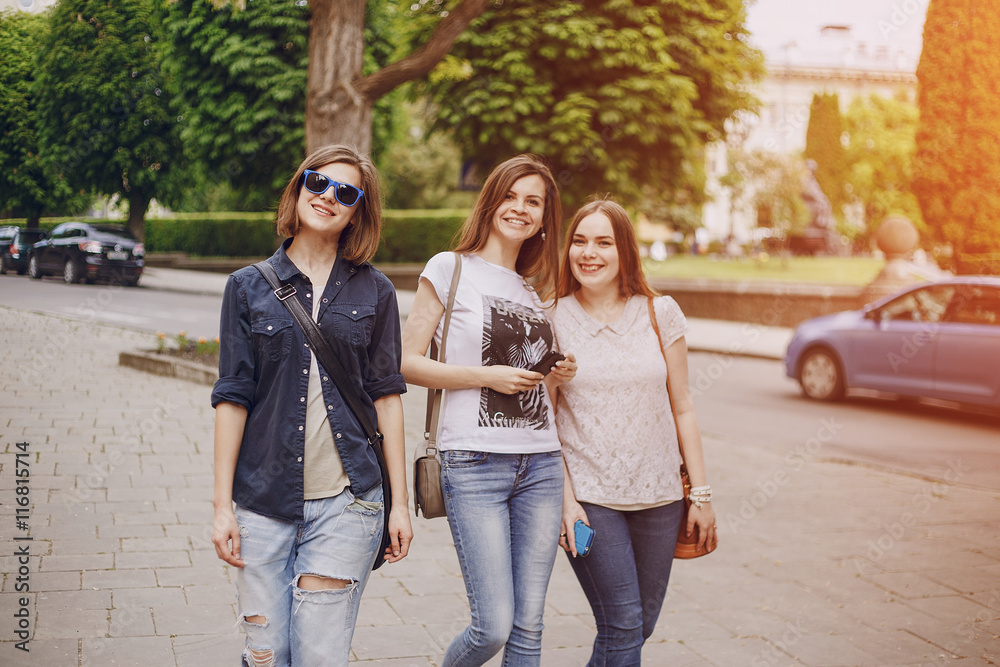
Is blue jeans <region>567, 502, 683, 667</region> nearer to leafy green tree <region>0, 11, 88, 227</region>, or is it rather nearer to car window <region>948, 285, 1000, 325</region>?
leafy green tree <region>0, 11, 88, 227</region>

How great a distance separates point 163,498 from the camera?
18.1 feet

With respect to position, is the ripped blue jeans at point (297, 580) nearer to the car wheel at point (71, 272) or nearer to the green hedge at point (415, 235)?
the car wheel at point (71, 272)

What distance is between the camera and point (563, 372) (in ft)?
8.99

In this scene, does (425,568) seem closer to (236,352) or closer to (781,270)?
(236,352)

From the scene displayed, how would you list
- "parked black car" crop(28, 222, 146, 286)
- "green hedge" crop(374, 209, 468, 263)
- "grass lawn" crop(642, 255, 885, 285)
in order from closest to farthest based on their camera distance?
"parked black car" crop(28, 222, 146, 286), "grass lawn" crop(642, 255, 885, 285), "green hedge" crop(374, 209, 468, 263)

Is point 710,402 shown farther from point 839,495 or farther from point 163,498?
point 163,498

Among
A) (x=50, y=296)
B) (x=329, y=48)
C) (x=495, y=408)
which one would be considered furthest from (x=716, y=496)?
(x=329, y=48)

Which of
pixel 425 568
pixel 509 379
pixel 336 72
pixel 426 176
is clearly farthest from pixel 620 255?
pixel 426 176

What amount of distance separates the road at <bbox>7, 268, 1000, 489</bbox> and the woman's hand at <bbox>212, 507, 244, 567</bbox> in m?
2.73

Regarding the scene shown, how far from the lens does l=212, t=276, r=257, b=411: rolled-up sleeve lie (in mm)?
2285

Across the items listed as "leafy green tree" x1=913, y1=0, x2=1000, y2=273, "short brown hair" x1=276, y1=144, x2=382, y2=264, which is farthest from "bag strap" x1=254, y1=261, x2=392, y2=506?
"leafy green tree" x1=913, y1=0, x2=1000, y2=273

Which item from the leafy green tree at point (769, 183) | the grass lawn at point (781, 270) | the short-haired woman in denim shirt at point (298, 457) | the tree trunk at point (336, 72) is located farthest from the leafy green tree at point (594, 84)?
the leafy green tree at point (769, 183)

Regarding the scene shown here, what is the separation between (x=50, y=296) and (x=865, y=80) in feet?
228

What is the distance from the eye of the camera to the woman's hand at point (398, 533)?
8.21 ft
